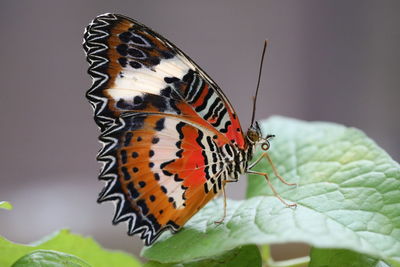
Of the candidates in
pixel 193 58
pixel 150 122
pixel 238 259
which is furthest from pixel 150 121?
pixel 193 58

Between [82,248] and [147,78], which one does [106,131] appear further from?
[82,248]

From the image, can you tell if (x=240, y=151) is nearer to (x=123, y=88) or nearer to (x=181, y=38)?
(x=123, y=88)

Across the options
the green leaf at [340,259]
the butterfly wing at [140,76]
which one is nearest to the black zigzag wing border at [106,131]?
the butterfly wing at [140,76]

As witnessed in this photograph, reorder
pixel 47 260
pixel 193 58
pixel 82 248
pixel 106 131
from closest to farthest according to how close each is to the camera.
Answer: pixel 47 260
pixel 106 131
pixel 82 248
pixel 193 58

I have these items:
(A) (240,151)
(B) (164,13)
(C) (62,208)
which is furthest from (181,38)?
(A) (240,151)

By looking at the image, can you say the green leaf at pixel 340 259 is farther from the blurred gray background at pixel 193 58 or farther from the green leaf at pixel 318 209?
the blurred gray background at pixel 193 58

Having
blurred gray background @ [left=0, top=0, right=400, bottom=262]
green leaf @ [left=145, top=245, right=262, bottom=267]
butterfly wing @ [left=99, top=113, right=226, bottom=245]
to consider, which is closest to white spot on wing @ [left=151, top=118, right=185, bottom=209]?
butterfly wing @ [left=99, top=113, right=226, bottom=245]

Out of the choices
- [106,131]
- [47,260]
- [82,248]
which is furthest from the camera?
[82,248]
